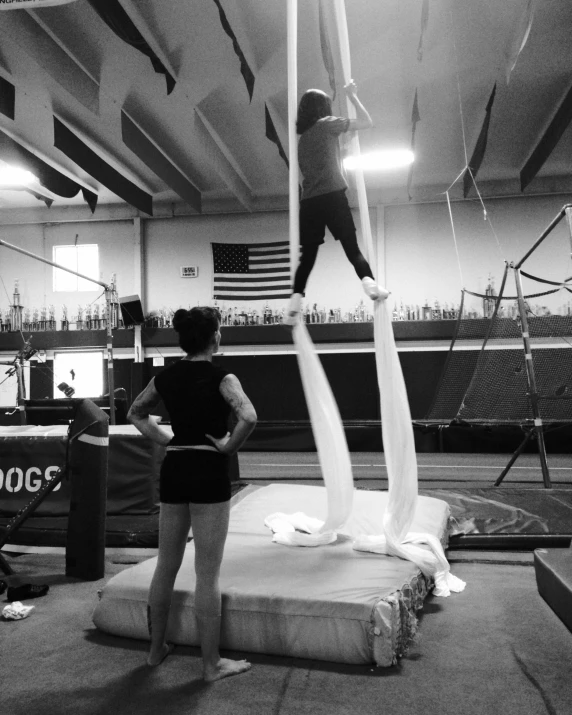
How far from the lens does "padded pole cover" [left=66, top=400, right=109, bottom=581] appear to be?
314 cm

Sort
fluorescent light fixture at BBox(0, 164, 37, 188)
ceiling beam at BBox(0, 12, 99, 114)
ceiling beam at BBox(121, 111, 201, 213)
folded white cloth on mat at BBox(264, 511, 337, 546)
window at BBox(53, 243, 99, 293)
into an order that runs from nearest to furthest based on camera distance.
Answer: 1. folded white cloth on mat at BBox(264, 511, 337, 546)
2. ceiling beam at BBox(0, 12, 99, 114)
3. ceiling beam at BBox(121, 111, 201, 213)
4. fluorescent light fixture at BBox(0, 164, 37, 188)
5. window at BBox(53, 243, 99, 293)

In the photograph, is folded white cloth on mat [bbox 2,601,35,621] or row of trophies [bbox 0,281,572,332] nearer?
folded white cloth on mat [bbox 2,601,35,621]

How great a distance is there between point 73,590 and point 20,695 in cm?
113

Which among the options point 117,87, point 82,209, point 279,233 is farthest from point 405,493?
point 82,209

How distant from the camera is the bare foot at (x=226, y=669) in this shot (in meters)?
1.96

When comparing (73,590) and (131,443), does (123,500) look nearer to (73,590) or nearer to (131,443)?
(131,443)

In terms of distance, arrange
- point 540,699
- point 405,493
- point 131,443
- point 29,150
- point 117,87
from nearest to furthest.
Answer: point 540,699 → point 405,493 → point 131,443 → point 117,87 → point 29,150

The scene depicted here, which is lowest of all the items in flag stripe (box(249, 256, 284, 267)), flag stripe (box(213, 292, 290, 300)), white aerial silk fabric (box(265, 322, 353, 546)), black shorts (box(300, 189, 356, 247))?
white aerial silk fabric (box(265, 322, 353, 546))

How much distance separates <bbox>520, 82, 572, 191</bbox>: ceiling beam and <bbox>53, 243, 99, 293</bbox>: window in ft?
24.9

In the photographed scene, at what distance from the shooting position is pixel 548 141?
23.7ft

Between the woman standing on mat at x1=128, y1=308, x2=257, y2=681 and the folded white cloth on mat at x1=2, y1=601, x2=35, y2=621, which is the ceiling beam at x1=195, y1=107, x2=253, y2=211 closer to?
the woman standing on mat at x1=128, y1=308, x2=257, y2=681

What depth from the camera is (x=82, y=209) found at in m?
10.4

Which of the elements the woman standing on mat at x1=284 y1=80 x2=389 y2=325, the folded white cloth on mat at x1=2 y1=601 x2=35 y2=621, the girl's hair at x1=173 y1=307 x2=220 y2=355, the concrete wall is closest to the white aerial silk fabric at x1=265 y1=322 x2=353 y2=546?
the woman standing on mat at x1=284 y1=80 x2=389 y2=325

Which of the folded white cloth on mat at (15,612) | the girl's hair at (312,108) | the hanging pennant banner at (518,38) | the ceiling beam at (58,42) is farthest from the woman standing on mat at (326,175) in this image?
the ceiling beam at (58,42)
